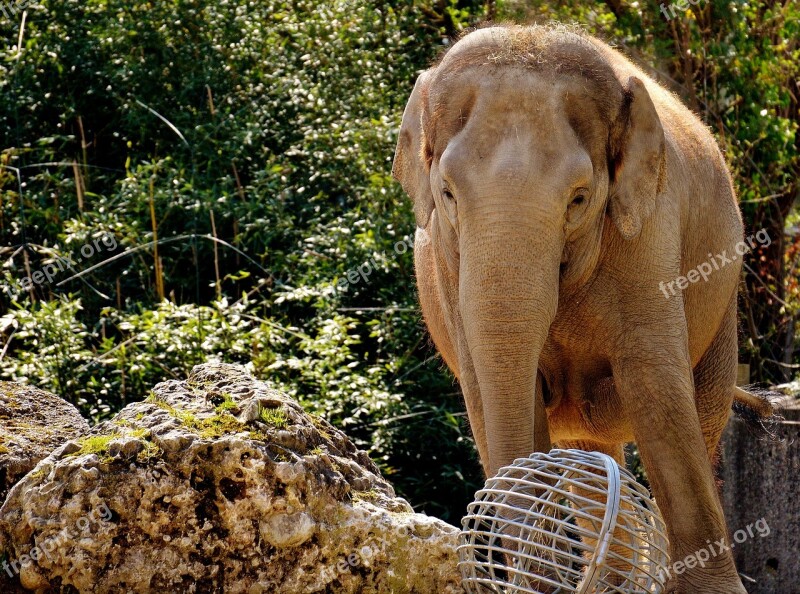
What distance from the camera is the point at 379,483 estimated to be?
4.23 metres

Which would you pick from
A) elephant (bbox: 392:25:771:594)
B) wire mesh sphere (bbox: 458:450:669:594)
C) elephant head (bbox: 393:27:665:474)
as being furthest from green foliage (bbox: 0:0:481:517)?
wire mesh sphere (bbox: 458:450:669:594)

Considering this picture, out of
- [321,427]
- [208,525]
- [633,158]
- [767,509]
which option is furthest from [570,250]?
[767,509]

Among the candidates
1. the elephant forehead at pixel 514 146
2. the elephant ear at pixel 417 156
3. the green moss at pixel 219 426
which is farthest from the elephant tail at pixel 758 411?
the green moss at pixel 219 426

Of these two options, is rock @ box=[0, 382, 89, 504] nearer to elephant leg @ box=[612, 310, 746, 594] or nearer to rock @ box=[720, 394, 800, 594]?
elephant leg @ box=[612, 310, 746, 594]

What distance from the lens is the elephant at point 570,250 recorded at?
4.48 metres

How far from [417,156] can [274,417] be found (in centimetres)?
153

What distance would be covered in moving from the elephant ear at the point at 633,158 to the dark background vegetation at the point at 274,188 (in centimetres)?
300

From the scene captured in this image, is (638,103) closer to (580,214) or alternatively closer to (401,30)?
(580,214)

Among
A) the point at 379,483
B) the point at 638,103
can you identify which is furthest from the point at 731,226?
the point at 379,483

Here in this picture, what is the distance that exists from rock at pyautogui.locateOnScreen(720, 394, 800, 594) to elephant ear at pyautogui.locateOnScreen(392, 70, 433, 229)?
2618 mm

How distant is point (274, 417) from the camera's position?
400cm

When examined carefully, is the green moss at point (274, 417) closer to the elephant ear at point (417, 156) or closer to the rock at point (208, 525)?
the rock at point (208, 525)

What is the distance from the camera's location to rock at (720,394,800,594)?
706 centimetres

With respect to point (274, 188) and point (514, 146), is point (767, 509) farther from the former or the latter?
point (274, 188)
